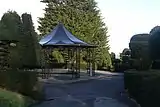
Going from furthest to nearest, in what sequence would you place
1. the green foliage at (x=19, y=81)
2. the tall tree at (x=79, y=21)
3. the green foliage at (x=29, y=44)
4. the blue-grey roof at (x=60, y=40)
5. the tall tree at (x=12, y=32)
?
1. the tall tree at (x=79, y=21)
2. the blue-grey roof at (x=60, y=40)
3. the green foliage at (x=29, y=44)
4. the tall tree at (x=12, y=32)
5. the green foliage at (x=19, y=81)

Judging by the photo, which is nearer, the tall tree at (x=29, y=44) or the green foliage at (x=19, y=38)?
the green foliage at (x=19, y=38)

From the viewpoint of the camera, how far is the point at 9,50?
15.3 metres

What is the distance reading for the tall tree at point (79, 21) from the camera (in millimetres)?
50406

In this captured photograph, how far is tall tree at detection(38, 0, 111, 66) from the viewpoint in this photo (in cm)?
5041

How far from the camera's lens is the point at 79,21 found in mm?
51469

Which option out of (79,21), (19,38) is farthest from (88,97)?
(79,21)

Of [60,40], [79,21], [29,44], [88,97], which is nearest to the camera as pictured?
[29,44]

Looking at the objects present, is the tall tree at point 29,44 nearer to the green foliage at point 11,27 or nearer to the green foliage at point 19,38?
the green foliage at point 19,38

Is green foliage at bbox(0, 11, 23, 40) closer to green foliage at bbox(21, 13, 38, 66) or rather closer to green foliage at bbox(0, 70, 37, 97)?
green foliage at bbox(21, 13, 38, 66)

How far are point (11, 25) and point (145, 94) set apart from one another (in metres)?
6.61

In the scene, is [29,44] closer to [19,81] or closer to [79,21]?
[19,81]

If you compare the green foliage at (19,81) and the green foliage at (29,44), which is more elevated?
the green foliage at (29,44)

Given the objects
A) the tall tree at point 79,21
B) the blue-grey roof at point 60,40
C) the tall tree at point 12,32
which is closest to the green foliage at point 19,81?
the tall tree at point 12,32

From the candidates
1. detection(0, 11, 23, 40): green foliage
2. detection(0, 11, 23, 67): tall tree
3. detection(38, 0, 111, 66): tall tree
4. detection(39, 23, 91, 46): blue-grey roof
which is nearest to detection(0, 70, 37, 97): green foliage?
detection(0, 11, 23, 67): tall tree
